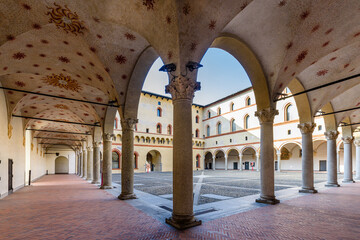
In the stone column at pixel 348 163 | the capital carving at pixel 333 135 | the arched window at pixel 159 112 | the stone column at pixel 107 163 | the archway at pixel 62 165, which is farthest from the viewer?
the archway at pixel 62 165

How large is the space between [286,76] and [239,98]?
27.8 m

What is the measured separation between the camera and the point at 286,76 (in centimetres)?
822

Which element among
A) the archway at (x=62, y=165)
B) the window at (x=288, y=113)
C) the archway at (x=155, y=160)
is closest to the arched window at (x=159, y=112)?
the archway at (x=155, y=160)

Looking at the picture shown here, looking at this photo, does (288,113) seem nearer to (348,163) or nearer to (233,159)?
(348,163)

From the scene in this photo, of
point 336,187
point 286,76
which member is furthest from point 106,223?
point 336,187

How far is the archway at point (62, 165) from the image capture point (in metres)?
Result: 38.4

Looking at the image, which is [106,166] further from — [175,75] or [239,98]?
[239,98]

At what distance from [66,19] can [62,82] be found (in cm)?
543

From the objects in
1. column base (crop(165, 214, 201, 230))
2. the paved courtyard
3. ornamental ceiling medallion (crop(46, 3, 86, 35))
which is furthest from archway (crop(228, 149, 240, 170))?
ornamental ceiling medallion (crop(46, 3, 86, 35))

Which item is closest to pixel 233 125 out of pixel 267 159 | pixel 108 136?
pixel 108 136

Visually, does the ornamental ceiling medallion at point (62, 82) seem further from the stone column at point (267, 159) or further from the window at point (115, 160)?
the window at point (115, 160)

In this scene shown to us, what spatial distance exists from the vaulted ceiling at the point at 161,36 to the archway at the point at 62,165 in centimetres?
3214

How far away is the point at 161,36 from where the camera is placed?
577 cm

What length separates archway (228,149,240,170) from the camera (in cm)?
4013
